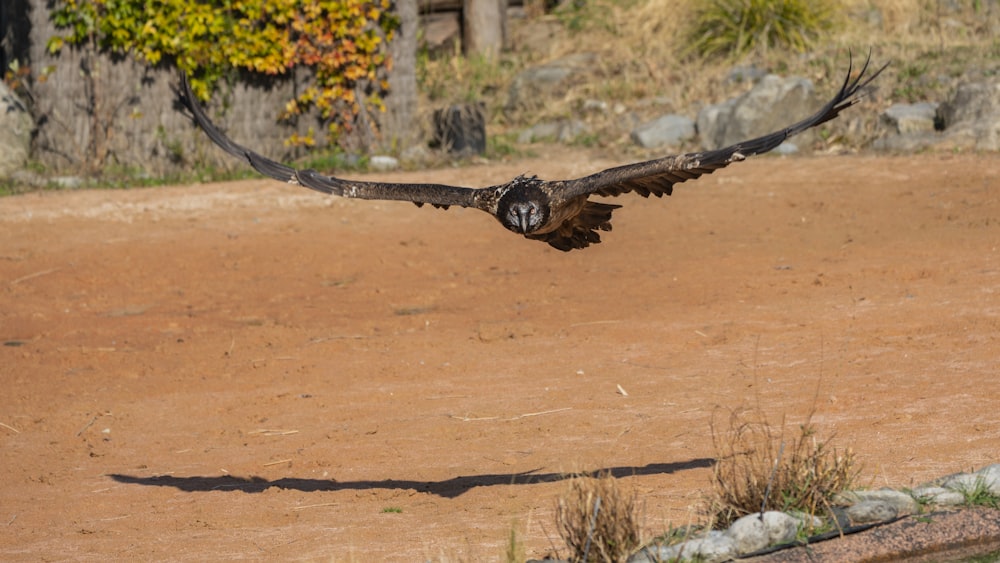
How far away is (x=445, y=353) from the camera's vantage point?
874cm

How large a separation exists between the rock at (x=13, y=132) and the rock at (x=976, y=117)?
9.77 metres

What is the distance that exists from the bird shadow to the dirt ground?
0.03 meters

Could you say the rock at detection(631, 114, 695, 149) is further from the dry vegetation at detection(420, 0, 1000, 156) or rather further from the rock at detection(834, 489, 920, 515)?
the rock at detection(834, 489, 920, 515)

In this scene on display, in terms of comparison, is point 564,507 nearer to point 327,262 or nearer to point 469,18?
point 327,262

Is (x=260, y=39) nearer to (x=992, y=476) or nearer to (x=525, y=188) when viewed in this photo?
(x=525, y=188)

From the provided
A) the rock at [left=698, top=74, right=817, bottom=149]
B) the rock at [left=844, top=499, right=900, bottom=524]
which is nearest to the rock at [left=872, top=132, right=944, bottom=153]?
the rock at [left=698, top=74, right=817, bottom=149]

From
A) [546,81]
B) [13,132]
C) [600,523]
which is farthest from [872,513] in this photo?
[546,81]

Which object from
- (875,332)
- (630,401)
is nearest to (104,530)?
(630,401)

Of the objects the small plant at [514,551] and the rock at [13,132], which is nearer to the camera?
the small plant at [514,551]

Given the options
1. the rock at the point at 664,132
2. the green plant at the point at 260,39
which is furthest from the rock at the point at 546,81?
the green plant at the point at 260,39

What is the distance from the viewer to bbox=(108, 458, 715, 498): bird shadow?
6320mm

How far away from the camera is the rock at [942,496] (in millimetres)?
5379

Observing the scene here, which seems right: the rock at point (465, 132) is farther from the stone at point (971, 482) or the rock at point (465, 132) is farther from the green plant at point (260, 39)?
the stone at point (971, 482)

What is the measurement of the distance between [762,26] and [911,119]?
3658mm
